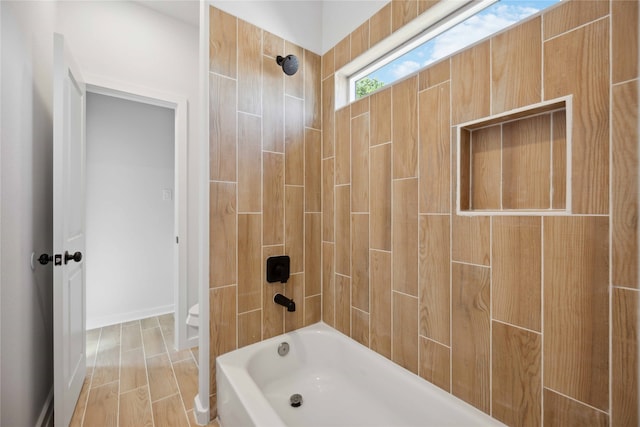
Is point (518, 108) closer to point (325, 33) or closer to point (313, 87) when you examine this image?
point (313, 87)

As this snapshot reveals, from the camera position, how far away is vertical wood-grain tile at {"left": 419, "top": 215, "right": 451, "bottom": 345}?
1274mm

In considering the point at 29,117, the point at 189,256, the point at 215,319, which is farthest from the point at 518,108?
the point at 189,256

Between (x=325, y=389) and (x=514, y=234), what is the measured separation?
4.36 feet

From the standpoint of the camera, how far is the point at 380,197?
1.58m

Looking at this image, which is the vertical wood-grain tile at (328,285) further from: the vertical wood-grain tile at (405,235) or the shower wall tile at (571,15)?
the shower wall tile at (571,15)

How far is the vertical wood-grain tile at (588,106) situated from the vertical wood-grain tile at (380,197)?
0.76 meters

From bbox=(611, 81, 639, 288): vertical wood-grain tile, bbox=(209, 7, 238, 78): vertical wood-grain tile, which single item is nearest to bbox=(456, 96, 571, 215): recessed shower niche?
bbox=(611, 81, 639, 288): vertical wood-grain tile

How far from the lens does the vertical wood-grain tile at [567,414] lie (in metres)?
0.89

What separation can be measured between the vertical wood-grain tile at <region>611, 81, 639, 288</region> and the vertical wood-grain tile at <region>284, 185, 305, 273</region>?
56.9 inches

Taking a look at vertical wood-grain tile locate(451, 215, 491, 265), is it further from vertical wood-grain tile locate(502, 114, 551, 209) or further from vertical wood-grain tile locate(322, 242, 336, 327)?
vertical wood-grain tile locate(322, 242, 336, 327)

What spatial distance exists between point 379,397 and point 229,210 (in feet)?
4.26

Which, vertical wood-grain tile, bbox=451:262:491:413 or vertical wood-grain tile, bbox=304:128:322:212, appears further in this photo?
vertical wood-grain tile, bbox=304:128:322:212

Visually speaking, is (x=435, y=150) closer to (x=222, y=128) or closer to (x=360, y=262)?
(x=360, y=262)

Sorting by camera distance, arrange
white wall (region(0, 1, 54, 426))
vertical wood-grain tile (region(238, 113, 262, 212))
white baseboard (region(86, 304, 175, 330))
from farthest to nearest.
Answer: white baseboard (region(86, 304, 175, 330)), vertical wood-grain tile (region(238, 113, 262, 212)), white wall (region(0, 1, 54, 426))
